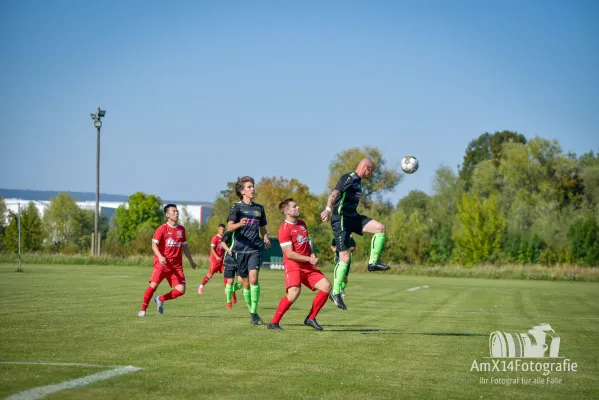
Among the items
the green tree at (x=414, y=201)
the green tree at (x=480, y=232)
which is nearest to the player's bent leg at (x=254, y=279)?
the green tree at (x=480, y=232)

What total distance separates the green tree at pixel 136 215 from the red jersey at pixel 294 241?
107 meters

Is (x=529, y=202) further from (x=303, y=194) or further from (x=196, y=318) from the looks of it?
(x=196, y=318)

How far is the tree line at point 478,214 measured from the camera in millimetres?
70312

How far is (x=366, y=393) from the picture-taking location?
752 cm

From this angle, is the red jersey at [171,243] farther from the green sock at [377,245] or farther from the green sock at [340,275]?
the green sock at [377,245]

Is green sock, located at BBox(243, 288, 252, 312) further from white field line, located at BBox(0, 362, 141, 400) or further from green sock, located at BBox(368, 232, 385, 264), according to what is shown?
white field line, located at BBox(0, 362, 141, 400)

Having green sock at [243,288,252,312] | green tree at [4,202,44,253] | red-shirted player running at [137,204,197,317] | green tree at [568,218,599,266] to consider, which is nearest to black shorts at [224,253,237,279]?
red-shirted player running at [137,204,197,317]

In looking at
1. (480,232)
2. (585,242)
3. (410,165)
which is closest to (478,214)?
(480,232)

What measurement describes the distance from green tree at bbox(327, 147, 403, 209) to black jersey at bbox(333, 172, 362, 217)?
73450 mm

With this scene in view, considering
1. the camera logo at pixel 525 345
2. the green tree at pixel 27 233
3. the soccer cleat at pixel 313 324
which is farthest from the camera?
the green tree at pixel 27 233

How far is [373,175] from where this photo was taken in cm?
8969

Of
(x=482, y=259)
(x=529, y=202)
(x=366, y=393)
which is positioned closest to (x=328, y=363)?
(x=366, y=393)

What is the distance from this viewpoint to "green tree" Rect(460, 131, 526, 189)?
106688 mm

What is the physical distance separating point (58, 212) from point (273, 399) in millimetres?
106443
